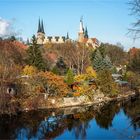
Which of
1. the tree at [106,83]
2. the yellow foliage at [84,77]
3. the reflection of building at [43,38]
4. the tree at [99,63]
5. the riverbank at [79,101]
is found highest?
the reflection of building at [43,38]

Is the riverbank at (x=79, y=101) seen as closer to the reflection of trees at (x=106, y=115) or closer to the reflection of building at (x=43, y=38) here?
the reflection of trees at (x=106, y=115)

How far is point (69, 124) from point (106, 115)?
567cm

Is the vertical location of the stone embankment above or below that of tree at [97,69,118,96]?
below

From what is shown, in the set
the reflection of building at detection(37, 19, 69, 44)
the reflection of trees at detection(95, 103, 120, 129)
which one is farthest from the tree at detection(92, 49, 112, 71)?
the reflection of building at detection(37, 19, 69, 44)

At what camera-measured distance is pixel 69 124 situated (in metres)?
23.1

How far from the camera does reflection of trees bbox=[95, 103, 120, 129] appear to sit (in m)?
23.8

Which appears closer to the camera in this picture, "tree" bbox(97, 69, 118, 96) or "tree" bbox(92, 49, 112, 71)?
"tree" bbox(97, 69, 118, 96)

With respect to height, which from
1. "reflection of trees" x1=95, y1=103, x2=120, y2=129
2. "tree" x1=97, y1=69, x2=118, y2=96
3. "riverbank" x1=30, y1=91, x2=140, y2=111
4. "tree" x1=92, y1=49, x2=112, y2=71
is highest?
"tree" x1=92, y1=49, x2=112, y2=71

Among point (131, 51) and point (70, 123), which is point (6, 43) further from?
point (131, 51)

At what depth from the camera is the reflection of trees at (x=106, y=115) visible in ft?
78.1

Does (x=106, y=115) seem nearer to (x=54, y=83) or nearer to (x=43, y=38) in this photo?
(x=54, y=83)

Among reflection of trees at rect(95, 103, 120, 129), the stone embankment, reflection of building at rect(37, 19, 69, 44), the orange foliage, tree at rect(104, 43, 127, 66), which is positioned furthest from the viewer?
reflection of building at rect(37, 19, 69, 44)

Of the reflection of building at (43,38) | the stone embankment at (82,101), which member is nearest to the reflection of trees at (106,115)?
the stone embankment at (82,101)

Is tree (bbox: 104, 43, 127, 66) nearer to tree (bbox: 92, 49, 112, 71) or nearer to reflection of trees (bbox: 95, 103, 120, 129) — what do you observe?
tree (bbox: 92, 49, 112, 71)
